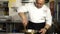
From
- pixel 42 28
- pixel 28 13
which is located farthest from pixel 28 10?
pixel 42 28

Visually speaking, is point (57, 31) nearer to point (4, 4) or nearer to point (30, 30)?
point (30, 30)

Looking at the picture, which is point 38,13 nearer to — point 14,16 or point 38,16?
point 38,16

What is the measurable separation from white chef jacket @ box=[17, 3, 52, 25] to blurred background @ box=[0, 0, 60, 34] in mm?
22

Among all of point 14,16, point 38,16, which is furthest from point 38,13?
point 14,16

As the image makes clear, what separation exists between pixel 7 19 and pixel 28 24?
118mm

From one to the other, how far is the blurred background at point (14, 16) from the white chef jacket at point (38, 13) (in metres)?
0.02

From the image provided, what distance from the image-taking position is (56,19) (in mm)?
774

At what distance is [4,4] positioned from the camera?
788 mm

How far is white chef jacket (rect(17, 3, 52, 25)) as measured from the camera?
77 centimetres

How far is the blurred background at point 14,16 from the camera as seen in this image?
0.78m

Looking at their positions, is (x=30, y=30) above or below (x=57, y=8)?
below

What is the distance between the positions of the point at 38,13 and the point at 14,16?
0.43 feet

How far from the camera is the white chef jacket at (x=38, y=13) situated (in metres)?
A: 0.77

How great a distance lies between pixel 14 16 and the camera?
30.9 inches
